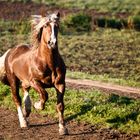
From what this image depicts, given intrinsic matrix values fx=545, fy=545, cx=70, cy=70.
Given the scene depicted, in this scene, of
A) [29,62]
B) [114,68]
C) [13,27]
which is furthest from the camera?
[13,27]

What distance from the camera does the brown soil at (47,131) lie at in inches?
425

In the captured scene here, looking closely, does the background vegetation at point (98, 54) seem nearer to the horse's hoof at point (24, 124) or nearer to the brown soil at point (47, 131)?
the brown soil at point (47, 131)

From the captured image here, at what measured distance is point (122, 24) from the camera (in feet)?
117

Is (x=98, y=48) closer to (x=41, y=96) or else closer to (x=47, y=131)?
(x=47, y=131)

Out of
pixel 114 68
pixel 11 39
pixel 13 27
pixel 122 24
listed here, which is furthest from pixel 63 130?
pixel 122 24

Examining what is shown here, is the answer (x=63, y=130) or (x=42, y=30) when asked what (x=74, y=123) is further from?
(x=42, y=30)

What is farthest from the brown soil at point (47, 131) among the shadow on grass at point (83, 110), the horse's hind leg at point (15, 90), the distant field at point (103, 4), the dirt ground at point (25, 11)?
the distant field at point (103, 4)

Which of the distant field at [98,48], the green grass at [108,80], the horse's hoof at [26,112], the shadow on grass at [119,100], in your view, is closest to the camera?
the horse's hoof at [26,112]

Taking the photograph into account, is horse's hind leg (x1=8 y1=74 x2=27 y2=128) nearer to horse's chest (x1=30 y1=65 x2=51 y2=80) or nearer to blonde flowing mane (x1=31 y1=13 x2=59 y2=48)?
blonde flowing mane (x1=31 y1=13 x2=59 y2=48)

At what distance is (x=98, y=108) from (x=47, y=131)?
1736 mm

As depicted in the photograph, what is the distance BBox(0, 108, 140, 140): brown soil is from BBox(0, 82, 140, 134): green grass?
0.91 feet

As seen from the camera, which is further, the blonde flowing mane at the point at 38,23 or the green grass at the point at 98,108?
the green grass at the point at 98,108

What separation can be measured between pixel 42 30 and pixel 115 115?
2595mm

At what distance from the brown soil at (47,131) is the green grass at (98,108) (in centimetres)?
28
